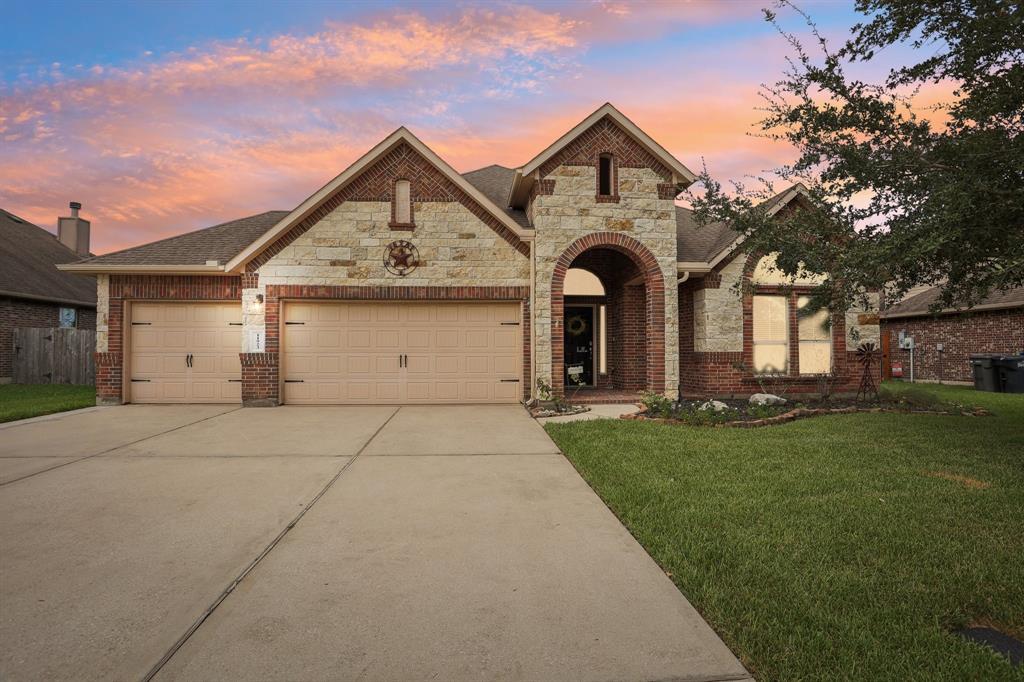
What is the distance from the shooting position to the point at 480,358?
1218cm

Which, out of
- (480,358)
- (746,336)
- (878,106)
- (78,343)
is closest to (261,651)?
(878,106)

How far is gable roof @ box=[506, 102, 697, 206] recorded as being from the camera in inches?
455

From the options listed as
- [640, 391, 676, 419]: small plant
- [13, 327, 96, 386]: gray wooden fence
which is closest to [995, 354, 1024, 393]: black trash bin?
[640, 391, 676, 419]: small plant

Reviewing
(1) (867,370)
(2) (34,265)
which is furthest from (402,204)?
(2) (34,265)

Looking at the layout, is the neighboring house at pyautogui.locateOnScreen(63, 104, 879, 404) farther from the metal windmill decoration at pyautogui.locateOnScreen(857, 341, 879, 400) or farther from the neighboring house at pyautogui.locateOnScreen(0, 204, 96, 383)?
the neighboring house at pyautogui.locateOnScreen(0, 204, 96, 383)

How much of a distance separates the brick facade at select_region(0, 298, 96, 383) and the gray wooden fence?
176mm

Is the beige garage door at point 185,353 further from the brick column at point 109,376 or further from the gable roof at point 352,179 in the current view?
the gable roof at point 352,179

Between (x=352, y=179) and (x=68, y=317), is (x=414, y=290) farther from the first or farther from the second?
(x=68, y=317)

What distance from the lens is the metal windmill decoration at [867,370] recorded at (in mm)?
11992

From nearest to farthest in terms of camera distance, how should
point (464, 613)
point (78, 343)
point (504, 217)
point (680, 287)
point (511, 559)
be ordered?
Answer: point (464, 613) < point (511, 559) < point (504, 217) < point (680, 287) < point (78, 343)

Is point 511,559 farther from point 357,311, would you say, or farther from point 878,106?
point 357,311

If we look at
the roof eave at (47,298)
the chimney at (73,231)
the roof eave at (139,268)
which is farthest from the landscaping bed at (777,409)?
the chimney at (73,231)

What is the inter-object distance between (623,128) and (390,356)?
7.34m

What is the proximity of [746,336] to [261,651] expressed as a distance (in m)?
12.4
